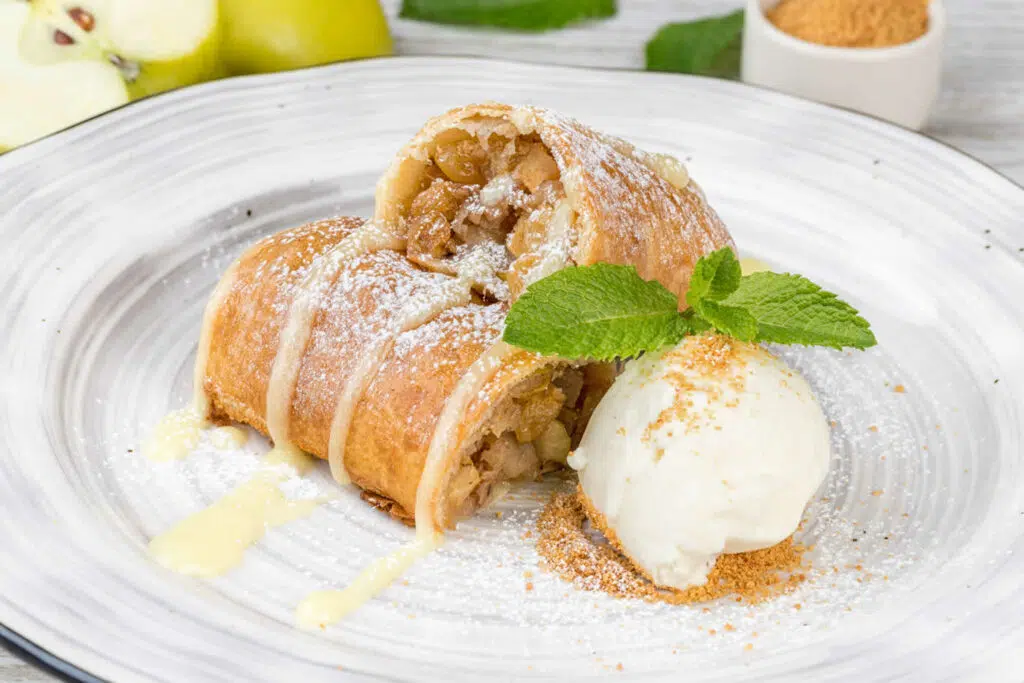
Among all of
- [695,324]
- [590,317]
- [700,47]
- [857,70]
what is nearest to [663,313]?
[695,324]

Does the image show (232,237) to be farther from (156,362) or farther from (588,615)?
(588,615)

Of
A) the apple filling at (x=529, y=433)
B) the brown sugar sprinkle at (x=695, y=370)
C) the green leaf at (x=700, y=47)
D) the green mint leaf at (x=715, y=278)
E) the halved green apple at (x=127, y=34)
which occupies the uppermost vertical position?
the halved green apple at (x=127, y=34)

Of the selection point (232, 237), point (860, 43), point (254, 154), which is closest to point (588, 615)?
point (232, 237)

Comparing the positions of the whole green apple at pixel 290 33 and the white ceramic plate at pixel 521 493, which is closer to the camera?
the white ceramic plate at pixel 521 493

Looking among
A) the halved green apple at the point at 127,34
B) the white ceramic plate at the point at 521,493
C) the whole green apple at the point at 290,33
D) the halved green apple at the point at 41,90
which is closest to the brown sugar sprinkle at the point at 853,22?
the white ceramic plate at the point at 521,493

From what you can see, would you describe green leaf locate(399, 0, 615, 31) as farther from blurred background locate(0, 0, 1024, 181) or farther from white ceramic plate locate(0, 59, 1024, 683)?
white ceramic plate locate(0, 59, 1024, 683)

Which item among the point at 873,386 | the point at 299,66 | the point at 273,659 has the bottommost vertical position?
the point at 873,386

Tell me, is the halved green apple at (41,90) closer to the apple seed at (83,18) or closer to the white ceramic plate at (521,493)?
the apple seed at (83,18)
